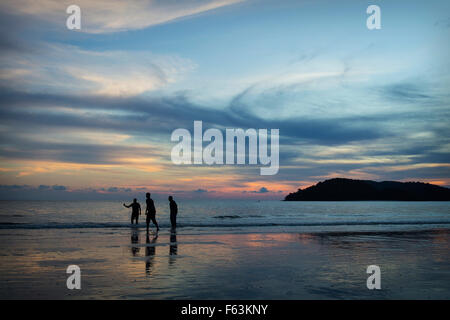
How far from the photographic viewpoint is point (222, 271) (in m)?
11.4

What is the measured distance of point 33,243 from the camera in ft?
59.6

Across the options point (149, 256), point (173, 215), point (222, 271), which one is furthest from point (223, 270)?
point (173, 215)

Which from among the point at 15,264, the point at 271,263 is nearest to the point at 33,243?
the point at 15,264

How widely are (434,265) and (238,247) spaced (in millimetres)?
7994

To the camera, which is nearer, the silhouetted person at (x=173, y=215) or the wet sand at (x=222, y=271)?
the wet sand at (x=222, y=271)

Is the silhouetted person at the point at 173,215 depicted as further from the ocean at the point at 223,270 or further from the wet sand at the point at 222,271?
the wet sand at the point at 222,271

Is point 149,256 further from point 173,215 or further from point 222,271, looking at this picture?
point 173,215

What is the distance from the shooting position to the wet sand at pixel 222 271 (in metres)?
8.65

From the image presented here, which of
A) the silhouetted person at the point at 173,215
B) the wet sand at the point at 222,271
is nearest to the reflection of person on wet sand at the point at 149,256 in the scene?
the wet sand at the point at 222,271

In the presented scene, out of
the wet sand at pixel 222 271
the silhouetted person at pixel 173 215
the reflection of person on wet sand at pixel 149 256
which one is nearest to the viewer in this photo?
the wet sand at pixel 222 271

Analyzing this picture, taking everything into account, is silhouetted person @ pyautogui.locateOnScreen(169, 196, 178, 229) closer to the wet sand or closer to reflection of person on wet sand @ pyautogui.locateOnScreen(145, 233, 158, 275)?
the wet sand

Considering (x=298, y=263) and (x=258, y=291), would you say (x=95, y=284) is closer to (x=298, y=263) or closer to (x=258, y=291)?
(x=258, y=291)

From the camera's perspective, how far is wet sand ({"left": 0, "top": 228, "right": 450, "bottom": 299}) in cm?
865
